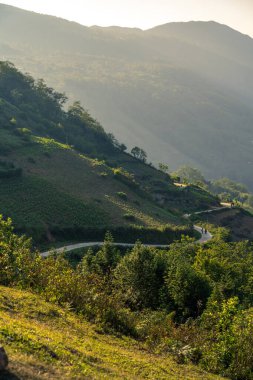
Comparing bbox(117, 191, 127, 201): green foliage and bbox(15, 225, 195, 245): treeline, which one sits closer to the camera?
bbox(15, 225, 195, 245): treeline

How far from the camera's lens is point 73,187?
313 ft

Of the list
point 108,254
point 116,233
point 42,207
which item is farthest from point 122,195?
point 108,254

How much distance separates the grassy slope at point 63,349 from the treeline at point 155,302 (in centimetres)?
149

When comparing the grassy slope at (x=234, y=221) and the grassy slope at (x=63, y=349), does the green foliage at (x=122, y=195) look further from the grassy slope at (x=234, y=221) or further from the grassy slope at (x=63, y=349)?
the grassy slope at (x=63, y=349)

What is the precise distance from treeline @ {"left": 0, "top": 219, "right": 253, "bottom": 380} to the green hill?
32664mm

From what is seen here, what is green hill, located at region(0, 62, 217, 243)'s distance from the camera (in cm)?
7481

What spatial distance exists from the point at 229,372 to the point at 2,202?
58736 mm

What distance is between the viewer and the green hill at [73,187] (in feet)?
245

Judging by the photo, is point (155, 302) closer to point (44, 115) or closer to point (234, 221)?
point (234, 221)

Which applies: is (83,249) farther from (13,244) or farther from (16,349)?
(16,349)

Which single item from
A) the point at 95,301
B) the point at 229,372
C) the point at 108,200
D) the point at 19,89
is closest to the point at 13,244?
the point at 95,301

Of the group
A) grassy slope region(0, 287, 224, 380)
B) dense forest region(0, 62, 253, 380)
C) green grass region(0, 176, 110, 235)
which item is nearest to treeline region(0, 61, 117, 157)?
dense forest region(0, 62, 253, 380)

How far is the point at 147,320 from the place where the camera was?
87.3 ft

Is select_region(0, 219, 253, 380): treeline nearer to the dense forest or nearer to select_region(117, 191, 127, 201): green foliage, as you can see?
the dense forest
